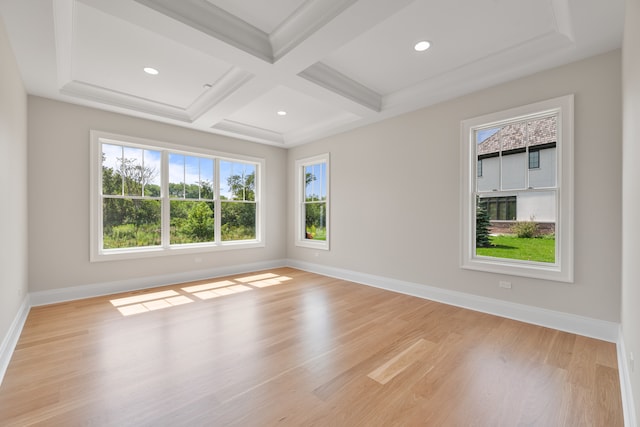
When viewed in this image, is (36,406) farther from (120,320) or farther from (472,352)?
(472,352)

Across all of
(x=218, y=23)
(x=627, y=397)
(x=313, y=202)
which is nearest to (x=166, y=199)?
(x=313, y=202)

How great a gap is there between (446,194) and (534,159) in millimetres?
1014

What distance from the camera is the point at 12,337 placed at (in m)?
2.53

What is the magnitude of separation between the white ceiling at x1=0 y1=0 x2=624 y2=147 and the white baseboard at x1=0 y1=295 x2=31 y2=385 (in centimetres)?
259

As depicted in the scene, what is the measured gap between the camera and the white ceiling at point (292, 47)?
2242 millimetres

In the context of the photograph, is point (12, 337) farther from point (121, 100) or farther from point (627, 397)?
point (627, 397)

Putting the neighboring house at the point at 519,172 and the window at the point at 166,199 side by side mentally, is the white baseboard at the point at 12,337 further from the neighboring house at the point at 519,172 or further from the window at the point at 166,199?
the neighboring house at the point at 519,172

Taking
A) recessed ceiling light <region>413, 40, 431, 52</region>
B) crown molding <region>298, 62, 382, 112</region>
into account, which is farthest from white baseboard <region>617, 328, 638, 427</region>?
crown molding <region>298, 62, 382, 112</region>

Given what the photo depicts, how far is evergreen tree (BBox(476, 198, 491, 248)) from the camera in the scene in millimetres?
3551

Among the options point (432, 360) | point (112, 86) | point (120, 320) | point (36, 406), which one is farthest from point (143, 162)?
point (432, 360)

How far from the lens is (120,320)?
3.11 meters

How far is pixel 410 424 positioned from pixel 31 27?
4.07 meters

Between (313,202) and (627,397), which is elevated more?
(313,202)

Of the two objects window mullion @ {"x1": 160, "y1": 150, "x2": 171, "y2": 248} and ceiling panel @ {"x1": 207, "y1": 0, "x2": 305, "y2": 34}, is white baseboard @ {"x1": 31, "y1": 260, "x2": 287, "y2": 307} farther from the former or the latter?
ceiling panel @ {"x1": 207, "y1": 0, "x2": 305, "y2": 34}
